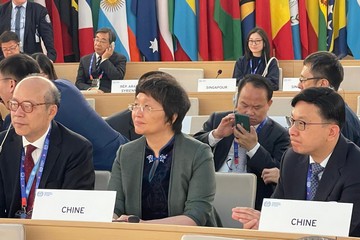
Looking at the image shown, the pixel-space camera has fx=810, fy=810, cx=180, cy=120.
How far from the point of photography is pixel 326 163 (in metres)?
3.11

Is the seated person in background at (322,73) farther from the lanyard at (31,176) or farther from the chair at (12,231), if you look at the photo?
the chair at (12,231)

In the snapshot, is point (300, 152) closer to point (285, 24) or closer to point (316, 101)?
point (316, 101)

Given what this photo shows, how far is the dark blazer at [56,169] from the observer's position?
3.34 metres

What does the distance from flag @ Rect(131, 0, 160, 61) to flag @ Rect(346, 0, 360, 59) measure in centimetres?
228

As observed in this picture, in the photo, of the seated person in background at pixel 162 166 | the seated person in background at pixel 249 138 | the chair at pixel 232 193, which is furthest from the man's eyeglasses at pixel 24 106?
the seated person in background at pixel 249 138

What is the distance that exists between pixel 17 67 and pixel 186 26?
228 inches

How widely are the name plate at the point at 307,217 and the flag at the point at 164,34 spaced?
7.19m

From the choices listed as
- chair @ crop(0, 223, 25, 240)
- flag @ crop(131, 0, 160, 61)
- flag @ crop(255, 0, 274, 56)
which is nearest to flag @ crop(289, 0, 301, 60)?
flag @ crop(255, 0, 274, 56)

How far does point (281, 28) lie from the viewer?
31.1 ft

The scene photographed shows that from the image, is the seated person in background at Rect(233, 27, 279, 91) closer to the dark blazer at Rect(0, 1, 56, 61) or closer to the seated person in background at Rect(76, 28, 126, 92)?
the seated person in background at Rect(76, 28, 126, 92)

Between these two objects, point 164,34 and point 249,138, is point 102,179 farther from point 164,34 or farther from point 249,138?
point 164,34

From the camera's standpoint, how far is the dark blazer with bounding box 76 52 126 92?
815 centimetres

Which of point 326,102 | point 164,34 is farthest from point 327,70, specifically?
point 164,34

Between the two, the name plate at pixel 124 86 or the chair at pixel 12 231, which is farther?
the name plate at pixel 124 86
